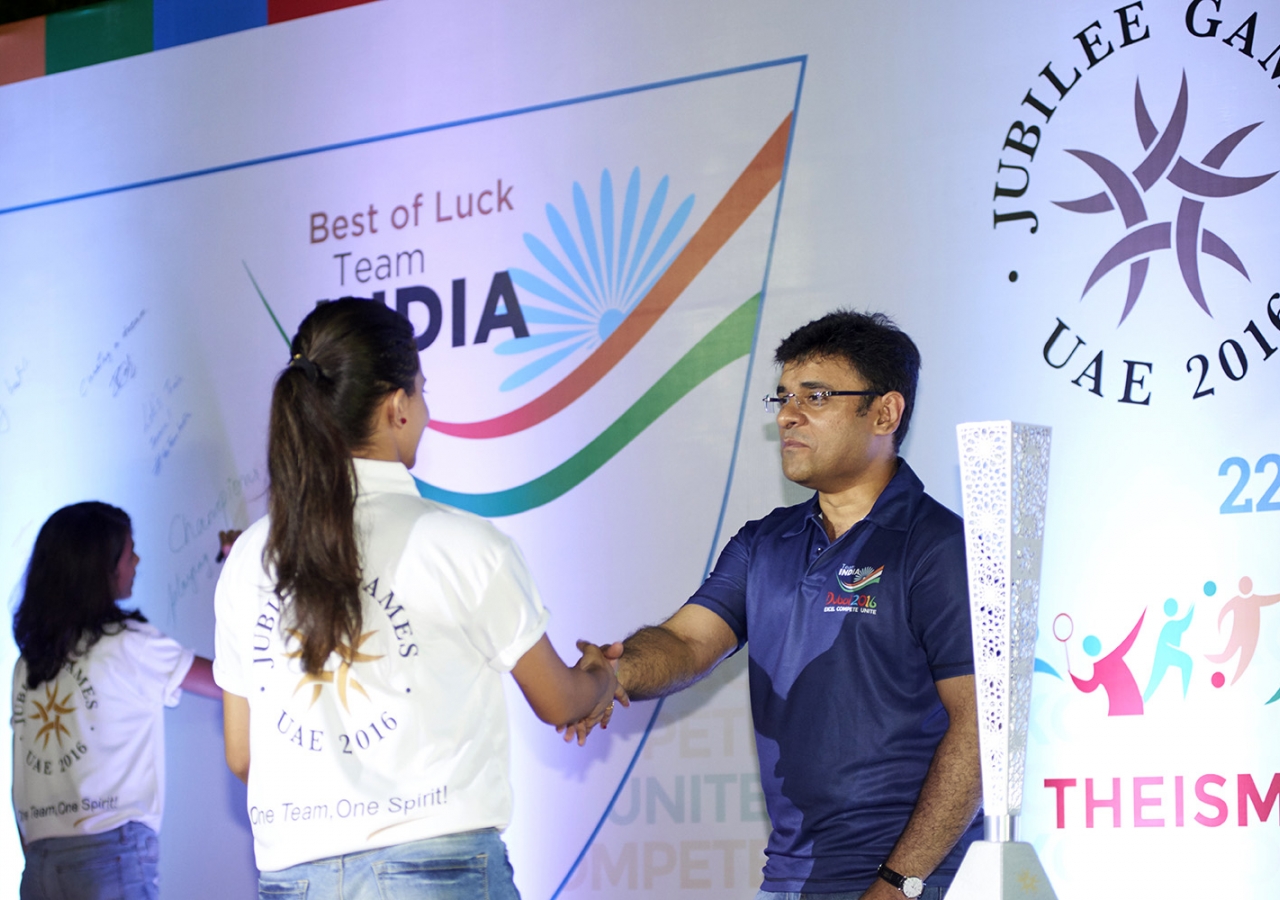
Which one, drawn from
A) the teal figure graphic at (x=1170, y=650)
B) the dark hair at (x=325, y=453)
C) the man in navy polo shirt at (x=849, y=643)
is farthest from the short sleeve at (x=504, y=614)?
the teal figure graphic at (x=1170, y=650)

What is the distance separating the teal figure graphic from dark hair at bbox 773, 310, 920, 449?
29.2 inches

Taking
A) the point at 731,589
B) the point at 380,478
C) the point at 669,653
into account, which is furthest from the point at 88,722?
the point at 380,478

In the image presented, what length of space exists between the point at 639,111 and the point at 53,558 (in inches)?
80.8

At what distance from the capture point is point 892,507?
8.66 feet

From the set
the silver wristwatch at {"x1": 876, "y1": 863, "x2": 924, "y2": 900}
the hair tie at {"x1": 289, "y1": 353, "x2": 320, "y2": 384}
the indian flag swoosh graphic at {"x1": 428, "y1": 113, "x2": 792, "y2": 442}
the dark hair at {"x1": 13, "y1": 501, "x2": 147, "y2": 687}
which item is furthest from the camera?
the dark hair at {"x1": 13, "y1": 501, "x2": 147, "y2": 687}

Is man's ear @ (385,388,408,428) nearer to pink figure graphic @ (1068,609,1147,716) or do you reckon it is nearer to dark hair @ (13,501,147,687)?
pink figure graphic @ (1068,609,1147,716)

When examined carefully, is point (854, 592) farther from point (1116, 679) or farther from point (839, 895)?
point (1116, 679)

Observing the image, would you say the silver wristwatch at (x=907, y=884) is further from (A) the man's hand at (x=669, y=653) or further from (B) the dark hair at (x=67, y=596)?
(B) the dark hair at (x=67, y=596)

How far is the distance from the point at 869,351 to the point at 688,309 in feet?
2.77

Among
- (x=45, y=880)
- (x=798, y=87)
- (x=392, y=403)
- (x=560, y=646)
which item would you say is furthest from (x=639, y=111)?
(x=45, y=880)

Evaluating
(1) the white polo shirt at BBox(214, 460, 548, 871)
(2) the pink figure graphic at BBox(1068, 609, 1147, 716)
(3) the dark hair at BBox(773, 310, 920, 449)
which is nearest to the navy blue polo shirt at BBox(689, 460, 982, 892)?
(3) the dark hair at BBox(773, 310, 920, 449)

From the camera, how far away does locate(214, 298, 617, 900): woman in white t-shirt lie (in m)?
1.87

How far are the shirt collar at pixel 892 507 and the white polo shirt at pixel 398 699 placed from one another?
883mm

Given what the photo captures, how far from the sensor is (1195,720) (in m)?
2.91
